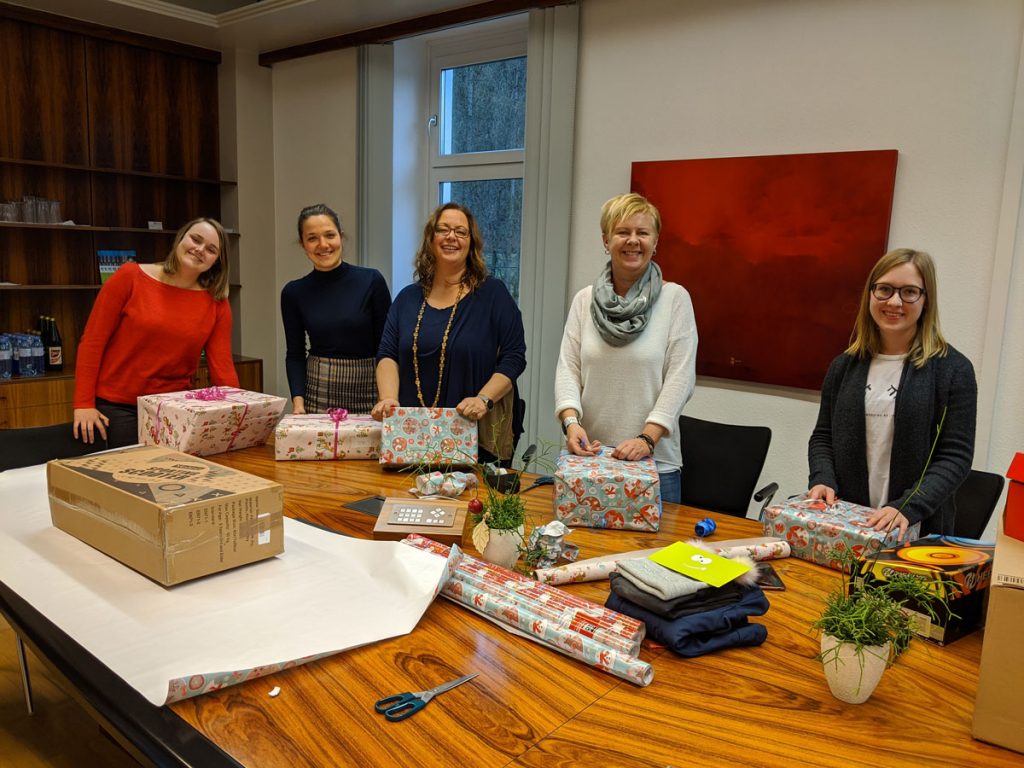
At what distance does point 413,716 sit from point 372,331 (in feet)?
6.75

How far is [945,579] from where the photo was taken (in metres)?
1.37

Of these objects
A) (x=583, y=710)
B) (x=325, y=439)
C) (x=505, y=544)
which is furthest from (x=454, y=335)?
(x=583, y=710)

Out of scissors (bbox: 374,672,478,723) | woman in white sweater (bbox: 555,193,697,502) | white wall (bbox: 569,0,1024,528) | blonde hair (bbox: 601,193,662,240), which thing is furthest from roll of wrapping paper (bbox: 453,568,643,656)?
white wall (bbox: 569,0,1024,528)

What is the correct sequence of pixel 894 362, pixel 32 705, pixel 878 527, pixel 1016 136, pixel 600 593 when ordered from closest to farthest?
1. pixel 600 593
2. pixel 878 527
3. pixel 894 362
4. pixel 32 705
5. pixel 1016 136

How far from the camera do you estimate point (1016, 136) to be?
8.97 ft

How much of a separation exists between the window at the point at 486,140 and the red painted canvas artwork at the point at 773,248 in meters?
1.28

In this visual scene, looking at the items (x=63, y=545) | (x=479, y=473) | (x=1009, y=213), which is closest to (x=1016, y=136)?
(x=1009, y=213)

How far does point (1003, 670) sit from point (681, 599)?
0.47m

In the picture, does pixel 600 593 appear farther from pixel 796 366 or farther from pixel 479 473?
pixel 796 366

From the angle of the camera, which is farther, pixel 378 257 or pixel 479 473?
pixel 378 257

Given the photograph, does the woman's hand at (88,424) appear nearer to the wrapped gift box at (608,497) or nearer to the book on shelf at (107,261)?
the wrapped gift box at (608,497)

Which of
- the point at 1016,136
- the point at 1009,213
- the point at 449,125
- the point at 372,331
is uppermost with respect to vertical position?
the point at 449,125

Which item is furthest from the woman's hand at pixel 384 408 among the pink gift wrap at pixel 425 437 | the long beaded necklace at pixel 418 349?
the long beaded necklace at pixel 418 349

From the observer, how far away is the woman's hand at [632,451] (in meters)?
2.08
